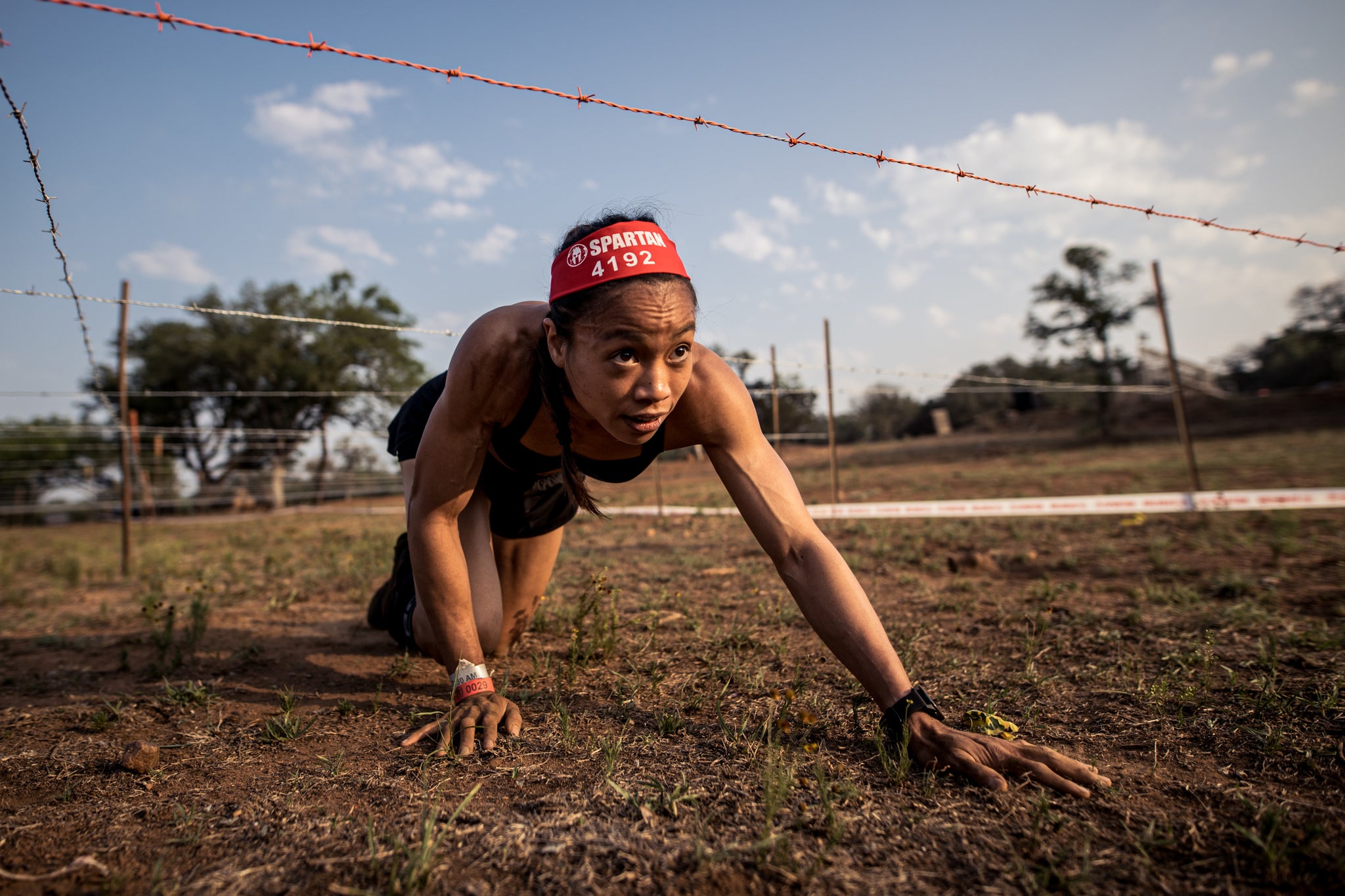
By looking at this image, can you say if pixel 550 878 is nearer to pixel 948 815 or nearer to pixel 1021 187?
pixel 948 815

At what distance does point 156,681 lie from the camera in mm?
3018

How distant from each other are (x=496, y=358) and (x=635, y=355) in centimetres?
54

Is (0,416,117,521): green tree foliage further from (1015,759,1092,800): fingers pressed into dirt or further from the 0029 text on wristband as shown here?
(1015,759,1092,800): fingers pressed into dirt

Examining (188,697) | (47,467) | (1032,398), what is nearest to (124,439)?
(188,697)

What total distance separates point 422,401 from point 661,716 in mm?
1647

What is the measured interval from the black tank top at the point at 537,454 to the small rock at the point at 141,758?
134 centimetres

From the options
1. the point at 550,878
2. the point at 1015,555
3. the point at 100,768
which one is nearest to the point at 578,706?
the point at 550,878

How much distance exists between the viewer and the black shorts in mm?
2859

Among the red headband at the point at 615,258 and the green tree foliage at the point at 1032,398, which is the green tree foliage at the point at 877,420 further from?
the red headband at the point at 615,258

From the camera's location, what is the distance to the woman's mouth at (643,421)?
6.27 feet

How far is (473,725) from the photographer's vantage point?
80.0 inches

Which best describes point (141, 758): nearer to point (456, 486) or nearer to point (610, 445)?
point (456, 486)

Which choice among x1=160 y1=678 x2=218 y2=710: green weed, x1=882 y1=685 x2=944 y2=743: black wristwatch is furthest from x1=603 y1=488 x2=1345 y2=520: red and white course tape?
x1=160 y1=678 x2=218 y2=710: green weed

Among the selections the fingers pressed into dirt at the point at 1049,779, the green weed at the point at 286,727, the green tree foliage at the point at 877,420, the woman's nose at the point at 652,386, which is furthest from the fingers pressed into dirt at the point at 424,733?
the green tree foliage at the point at 877,420
